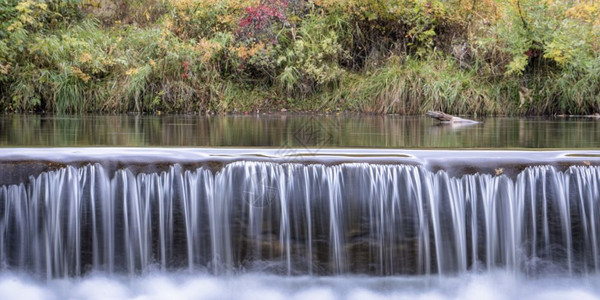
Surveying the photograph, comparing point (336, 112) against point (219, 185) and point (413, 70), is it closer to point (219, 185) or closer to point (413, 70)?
point (413, 70)

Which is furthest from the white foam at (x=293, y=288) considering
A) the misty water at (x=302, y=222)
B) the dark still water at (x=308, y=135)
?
the dark still water at (x=308, y=135)

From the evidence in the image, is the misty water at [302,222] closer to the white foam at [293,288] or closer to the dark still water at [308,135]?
the white foam at [293,288]

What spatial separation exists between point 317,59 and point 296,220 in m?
6.59

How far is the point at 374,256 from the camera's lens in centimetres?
425

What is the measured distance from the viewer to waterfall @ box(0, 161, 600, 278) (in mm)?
4230

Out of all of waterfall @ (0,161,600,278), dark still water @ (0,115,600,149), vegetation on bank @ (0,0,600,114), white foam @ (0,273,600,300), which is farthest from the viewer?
vegetation on bank @ (0,0,600,114)


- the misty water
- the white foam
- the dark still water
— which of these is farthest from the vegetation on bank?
the white foam

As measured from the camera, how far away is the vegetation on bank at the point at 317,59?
31.8 feet

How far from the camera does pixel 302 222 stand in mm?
4309

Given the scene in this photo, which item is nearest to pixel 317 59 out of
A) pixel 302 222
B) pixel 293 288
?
pixel 302 222

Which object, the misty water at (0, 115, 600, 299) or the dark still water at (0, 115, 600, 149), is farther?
the dark still water at (0, 115, 600, 149)

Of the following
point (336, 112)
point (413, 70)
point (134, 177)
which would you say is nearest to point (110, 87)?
point (336, 112)

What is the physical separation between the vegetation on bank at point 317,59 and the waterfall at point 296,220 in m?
5.58

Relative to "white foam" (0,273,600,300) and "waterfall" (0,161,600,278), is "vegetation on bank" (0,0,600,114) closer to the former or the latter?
"waterfall" (0,161,600,278)
